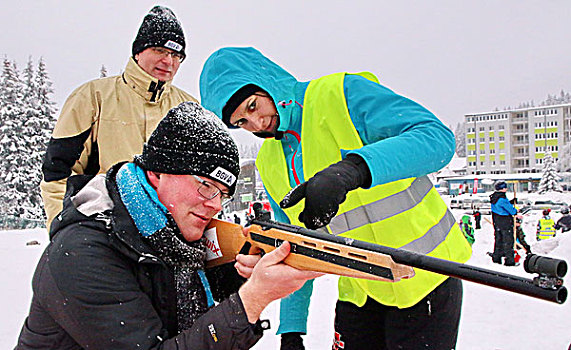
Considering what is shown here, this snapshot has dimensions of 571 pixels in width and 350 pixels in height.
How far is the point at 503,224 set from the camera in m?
9.60

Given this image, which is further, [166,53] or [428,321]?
[166,53]

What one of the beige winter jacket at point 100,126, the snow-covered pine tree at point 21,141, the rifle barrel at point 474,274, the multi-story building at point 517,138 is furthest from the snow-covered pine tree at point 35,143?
the multi-story building at point 517,138

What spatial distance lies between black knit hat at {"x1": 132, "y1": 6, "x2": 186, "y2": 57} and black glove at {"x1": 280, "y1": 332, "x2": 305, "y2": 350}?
1.94 m

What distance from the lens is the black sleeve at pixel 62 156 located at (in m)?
2.68

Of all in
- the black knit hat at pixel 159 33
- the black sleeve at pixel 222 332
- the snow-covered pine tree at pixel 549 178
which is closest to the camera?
the black sleeve at pixel 222 332

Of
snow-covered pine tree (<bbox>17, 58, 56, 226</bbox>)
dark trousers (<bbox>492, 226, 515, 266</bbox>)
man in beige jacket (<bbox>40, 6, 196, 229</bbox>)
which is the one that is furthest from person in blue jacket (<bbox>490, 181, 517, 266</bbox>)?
snow-covered pine tree (<bbox>17, 58, 56, 226</bbox>)

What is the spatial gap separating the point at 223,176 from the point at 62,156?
1.45m

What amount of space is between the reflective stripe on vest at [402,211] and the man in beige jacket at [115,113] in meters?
1.57

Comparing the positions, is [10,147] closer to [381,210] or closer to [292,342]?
[292,342]

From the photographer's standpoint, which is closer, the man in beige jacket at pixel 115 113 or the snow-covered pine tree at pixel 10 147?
the man in beige jacket at pixel 115 113

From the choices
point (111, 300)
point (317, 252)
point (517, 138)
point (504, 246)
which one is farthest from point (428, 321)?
point (517, 138)

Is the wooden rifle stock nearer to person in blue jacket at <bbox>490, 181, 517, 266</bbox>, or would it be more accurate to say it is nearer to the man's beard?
the man's beard

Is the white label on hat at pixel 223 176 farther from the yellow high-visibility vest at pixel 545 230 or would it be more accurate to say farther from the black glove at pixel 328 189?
the yellow high-visibility vest at pixel 545 230

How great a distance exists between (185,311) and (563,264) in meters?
1.25
